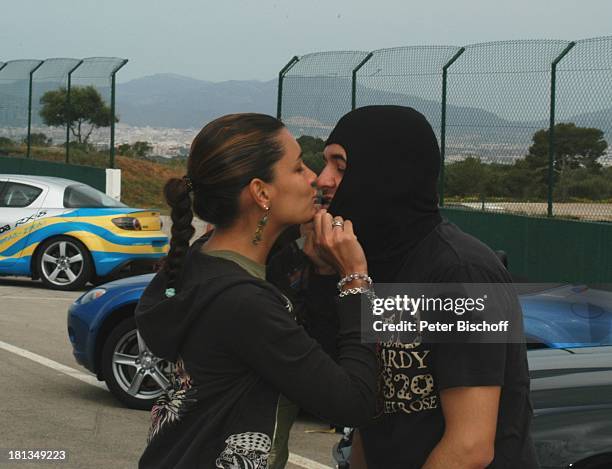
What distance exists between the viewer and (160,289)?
8.98ft

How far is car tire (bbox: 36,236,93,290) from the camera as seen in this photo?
15289mm

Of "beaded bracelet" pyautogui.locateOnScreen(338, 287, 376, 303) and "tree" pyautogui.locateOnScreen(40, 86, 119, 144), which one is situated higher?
"tree" pyautogui.locateOnScreen(40, 86, 119, 144)

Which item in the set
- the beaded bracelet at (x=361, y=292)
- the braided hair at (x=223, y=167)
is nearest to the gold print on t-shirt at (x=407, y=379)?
the beaded bracelet at (x=361, y=292)

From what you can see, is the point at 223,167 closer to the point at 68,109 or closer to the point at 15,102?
the point at 68,109

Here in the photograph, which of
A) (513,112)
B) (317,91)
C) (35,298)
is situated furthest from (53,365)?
(317,91)

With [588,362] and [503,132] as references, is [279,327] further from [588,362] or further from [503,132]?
[503,132]

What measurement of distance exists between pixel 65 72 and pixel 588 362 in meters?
21.8

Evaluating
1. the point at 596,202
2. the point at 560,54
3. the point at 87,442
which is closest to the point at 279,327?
the point at 87,442

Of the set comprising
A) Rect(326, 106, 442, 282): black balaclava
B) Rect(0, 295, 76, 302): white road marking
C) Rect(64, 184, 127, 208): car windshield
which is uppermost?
Rect(326, 106, 442, 282): black balaclava

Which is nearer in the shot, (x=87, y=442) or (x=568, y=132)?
(x=87, y=442)

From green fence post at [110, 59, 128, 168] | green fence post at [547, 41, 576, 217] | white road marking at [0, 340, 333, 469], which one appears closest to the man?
white road marking at [0, 340, 333, 469]

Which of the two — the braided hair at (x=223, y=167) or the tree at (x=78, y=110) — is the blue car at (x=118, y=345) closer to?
the braided hair at (x=223, y=167)

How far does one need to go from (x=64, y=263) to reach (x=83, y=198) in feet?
2.97

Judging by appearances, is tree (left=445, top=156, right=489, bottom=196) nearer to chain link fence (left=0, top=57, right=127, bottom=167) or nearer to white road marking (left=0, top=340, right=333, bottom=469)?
white road marking (left=0, top=340, right=333, bottom=469)
